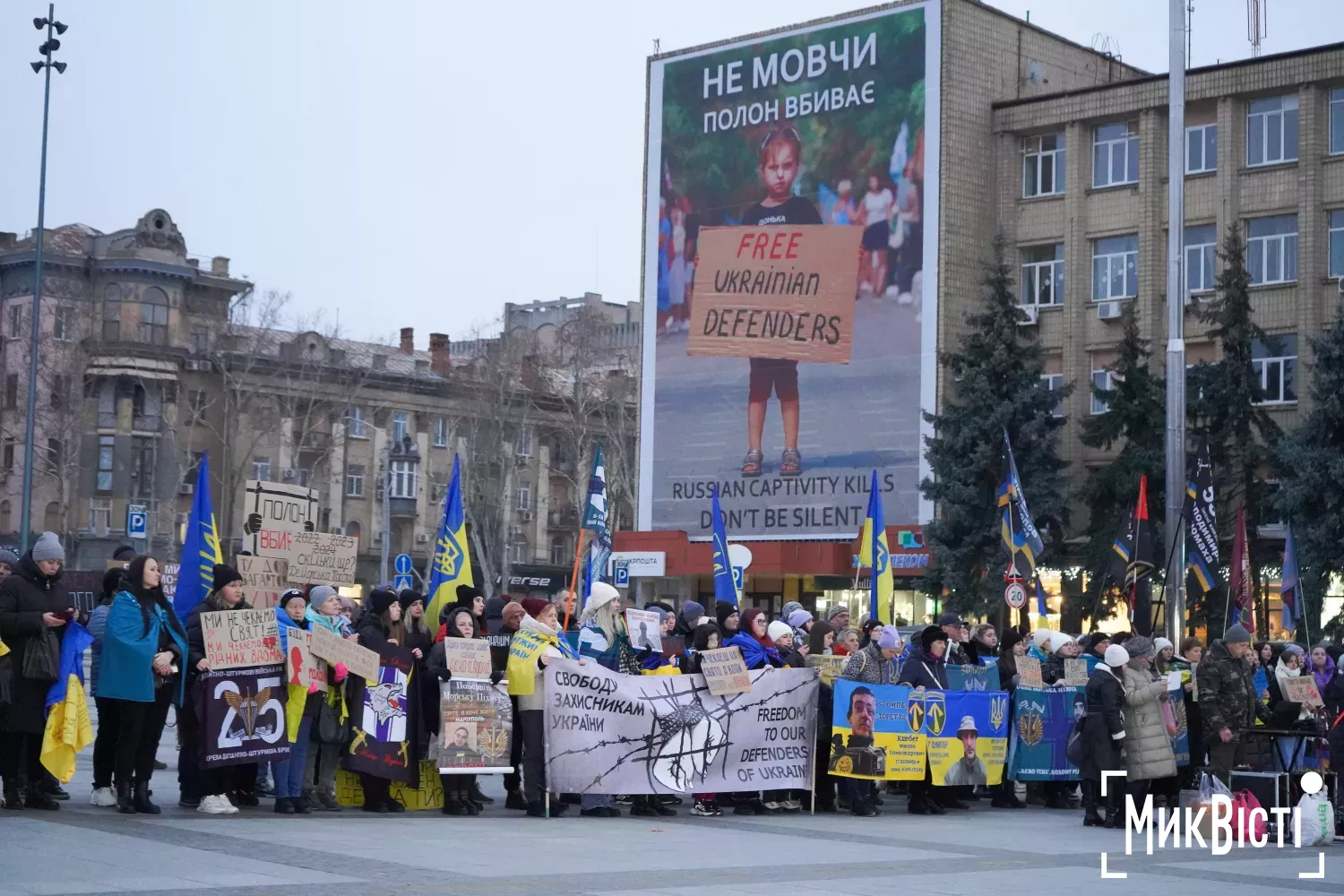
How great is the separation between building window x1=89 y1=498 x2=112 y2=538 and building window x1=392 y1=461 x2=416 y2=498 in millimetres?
13978

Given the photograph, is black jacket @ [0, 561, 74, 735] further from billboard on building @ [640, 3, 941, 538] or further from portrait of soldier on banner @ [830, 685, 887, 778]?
billboard on building @ [640, 3, 941, 538]

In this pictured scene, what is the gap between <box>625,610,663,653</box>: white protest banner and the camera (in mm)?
18281

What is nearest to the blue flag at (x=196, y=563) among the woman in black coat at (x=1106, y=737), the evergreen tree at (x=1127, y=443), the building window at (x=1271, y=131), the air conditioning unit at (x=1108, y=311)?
the woman in black coat at (x=1106, y=737)

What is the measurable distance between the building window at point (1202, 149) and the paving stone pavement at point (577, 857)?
1431 inches

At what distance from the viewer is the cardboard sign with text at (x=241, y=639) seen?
15258 millimetres

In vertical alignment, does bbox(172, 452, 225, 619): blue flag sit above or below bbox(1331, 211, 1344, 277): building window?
below

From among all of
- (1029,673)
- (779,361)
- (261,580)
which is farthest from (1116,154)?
(261,580)

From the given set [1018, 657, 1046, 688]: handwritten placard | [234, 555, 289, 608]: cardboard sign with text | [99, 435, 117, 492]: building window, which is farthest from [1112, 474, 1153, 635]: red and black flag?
[99, 435, 117, 492]: building window

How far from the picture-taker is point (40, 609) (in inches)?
575

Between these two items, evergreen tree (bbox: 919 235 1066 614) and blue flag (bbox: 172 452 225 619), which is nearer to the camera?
blue flag (bbox: 172 452 225 619)

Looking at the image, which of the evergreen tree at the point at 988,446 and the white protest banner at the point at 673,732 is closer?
the white protest banner at the point at 673,732

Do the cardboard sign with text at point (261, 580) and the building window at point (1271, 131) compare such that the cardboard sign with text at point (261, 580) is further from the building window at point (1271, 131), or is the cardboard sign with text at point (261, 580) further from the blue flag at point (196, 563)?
the building window at point (1271, 131)

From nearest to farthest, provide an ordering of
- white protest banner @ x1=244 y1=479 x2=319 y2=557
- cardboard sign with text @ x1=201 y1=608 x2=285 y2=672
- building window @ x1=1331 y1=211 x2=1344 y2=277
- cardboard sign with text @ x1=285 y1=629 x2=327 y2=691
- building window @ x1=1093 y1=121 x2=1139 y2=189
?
cardboard sign with text @ x1=201 y1=608 x2=285 y2=672 < cardboard sign with text @ x1=285 y1=629 x2=327 y2=691 < white protest banner @ x1=244 y1=479 x2=319 y2=557 < building window @ x1=1331 y1=211 x2=1344 y2=277 < building window @ x1=1093 y1=121 x2=1139 y2=189

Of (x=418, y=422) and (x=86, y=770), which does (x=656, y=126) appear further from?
(x=86, y=770)
